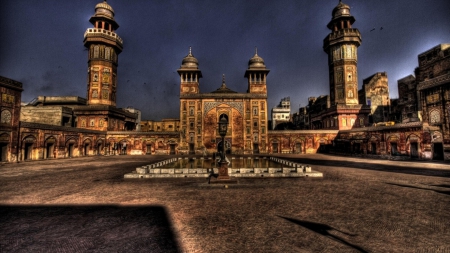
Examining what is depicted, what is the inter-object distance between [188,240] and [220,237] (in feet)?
2.03

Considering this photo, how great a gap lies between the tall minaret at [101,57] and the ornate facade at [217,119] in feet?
40.9

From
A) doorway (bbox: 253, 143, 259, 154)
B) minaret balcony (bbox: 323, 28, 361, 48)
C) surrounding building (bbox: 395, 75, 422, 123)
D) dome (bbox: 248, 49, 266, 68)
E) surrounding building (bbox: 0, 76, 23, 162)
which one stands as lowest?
→ doorway (bbox: 253, 143, 259, 154)

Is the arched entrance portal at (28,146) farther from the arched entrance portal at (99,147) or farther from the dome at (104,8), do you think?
the dome at (104,8)

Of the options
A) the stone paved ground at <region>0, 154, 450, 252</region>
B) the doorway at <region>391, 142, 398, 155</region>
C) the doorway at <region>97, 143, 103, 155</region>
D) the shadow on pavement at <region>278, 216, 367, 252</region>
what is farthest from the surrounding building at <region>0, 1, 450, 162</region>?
the shadow on pavement at <region>278, 216, 367, 252</region>

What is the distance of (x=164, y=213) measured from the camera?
221 inches

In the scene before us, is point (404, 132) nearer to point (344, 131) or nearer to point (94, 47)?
point (344, 131)

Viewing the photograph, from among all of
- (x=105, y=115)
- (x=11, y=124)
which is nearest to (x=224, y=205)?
(x=11, y=124)

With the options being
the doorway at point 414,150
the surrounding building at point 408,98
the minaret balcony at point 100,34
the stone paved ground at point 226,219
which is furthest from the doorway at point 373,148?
the minaret balcony at point 100,34

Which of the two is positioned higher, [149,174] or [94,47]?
[94,47]

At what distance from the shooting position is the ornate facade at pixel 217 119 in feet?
107

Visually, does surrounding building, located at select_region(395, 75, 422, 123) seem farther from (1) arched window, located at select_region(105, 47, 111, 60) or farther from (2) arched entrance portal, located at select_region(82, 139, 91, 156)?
(1) arched window, located at select_region(105, 47, 111, 60)

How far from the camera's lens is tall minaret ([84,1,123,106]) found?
34281 millimetres

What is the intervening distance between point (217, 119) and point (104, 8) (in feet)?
88.3

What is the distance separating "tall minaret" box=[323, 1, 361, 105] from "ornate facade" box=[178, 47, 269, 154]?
37.8 ft
